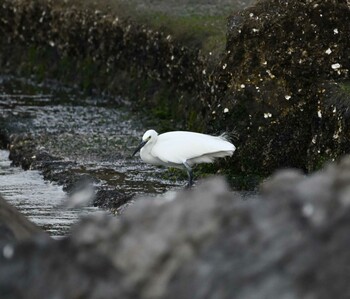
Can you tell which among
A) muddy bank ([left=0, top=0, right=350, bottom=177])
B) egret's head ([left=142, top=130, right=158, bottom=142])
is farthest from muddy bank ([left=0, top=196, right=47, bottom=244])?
egret's head ([left=142, top=130, right=158, bottom=142])

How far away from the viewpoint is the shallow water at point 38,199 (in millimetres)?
13789

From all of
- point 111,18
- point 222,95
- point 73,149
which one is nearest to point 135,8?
point 111,18

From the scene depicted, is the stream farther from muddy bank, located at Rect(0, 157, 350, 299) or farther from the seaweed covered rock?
muddy bank, located at Rect(0, 157, 350, 299)

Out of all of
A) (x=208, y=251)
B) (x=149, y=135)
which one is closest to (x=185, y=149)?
(x=149, y=135)

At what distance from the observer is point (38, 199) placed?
15.2 meters

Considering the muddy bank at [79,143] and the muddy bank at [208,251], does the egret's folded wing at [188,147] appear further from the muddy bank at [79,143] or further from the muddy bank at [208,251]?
the muddy bank at [208,251]

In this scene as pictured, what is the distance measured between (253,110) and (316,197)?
12509mm

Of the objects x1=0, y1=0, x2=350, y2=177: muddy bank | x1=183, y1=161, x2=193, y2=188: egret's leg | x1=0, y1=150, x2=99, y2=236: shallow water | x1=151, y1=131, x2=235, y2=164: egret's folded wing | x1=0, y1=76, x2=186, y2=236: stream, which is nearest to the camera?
x1=0, y1=150, x2=99, y2=236: shallow water

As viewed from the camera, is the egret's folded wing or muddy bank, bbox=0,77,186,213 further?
muddy bank, bbox=0,77,186,213

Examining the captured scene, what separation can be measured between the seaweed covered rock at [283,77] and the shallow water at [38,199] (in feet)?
8.34

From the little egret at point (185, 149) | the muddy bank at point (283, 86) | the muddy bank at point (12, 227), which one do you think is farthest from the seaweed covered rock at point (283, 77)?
the muddy bank at point (12, 227)

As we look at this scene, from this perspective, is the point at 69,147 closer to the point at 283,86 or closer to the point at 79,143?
the point at 79,143

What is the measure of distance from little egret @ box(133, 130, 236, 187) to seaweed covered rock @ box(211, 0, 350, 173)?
30.4 inches

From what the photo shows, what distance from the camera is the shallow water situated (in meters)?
13.8
